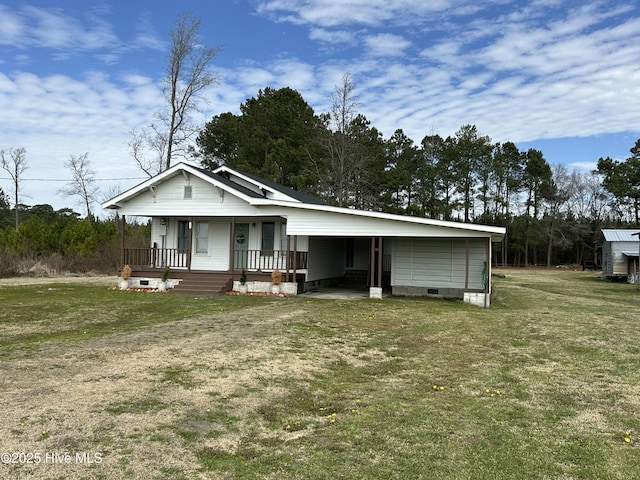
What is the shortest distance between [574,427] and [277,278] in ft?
41.8

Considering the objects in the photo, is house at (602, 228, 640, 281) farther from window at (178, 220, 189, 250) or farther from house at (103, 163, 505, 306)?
window at (178, 220, 189, 250)

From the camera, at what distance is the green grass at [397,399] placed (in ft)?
12.2

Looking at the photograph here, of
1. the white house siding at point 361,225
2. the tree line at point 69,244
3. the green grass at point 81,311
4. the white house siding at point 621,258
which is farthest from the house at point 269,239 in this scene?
the white house siding at point 621,258

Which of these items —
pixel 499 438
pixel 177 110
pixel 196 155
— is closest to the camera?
pixel 499 438

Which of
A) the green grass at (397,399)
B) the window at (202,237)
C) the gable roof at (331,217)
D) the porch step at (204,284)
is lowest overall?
the green grass at (397,399)

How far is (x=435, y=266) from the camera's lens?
17141 millimetres

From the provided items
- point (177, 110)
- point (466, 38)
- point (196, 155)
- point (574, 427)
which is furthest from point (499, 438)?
point (196, 155)

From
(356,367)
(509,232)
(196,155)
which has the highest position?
(196,155)

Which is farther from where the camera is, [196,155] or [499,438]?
[196,155]

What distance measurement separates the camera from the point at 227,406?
4.89m

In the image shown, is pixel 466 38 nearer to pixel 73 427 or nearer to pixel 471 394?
pixel 471 394

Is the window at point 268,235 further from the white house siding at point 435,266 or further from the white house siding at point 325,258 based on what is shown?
the white house siding at point 435,266

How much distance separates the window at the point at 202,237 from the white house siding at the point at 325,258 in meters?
4.32

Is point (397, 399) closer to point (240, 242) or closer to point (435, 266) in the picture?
point (435, 266)
